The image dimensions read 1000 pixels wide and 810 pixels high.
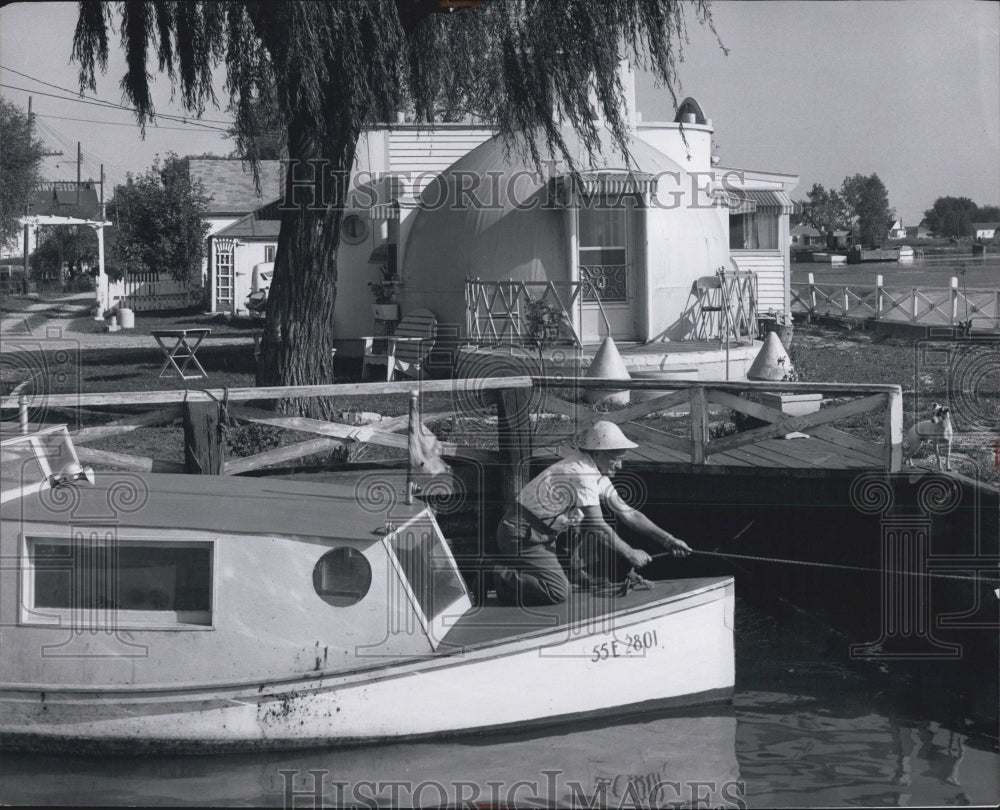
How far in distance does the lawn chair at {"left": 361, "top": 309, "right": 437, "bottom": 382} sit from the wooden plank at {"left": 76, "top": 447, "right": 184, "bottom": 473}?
8539 mm

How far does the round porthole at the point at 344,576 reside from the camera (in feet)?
27.5

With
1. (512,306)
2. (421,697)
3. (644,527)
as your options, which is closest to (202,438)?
(421,697)

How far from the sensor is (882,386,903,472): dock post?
11.9 metres

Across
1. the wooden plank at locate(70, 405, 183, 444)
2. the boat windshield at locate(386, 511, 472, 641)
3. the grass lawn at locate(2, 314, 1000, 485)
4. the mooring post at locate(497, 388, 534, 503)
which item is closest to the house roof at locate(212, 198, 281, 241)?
the grass lawn at locate(2, 314, 1000, 485)

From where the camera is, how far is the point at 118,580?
26.6ft

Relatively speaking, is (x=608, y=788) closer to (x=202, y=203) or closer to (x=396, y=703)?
(x=396, y=703)

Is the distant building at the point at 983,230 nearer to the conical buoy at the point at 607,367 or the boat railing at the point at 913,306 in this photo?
the boat railing at the point at 913,306

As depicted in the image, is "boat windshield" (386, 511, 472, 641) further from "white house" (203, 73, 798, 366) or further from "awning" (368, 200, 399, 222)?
"awning" (368, 200, 399, 222)

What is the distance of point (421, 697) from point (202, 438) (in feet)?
14.7

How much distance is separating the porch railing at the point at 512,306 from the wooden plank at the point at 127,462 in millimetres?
8789

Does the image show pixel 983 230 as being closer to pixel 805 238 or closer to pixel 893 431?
pixel 805 238

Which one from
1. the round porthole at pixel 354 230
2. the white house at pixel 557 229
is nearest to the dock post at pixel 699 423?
the white house at pixel 557 229

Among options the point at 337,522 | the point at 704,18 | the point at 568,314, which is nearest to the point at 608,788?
the point at 337,522

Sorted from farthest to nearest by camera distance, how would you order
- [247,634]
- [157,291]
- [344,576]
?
[157,291] < [344,576] < [247,634]
